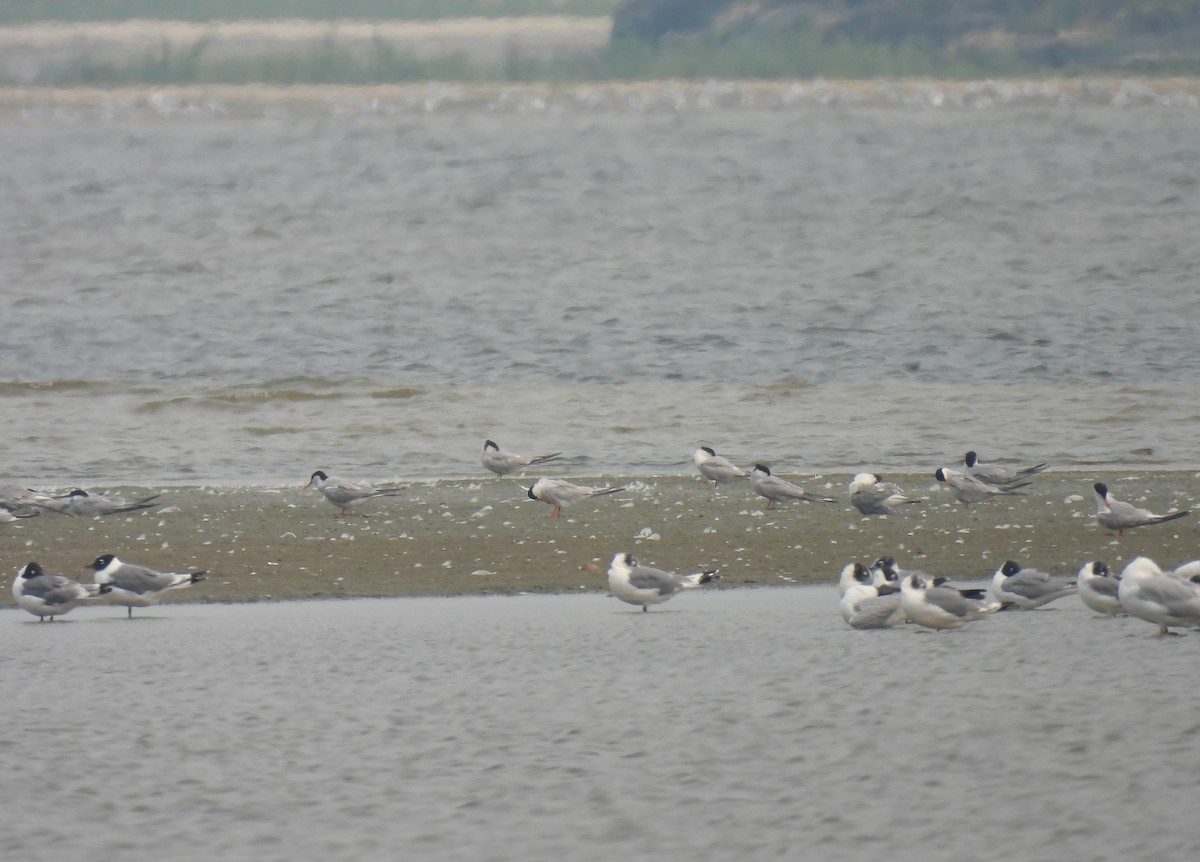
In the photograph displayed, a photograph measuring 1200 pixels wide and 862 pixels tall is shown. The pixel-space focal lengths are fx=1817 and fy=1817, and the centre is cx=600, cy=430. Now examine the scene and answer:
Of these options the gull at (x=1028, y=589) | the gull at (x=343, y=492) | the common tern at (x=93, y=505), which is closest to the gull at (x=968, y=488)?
the gull at (x=1028, y=589)

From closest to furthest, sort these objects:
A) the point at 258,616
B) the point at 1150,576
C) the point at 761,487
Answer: the point at 1150,576 < the point at 258,616 < the point at 761,487

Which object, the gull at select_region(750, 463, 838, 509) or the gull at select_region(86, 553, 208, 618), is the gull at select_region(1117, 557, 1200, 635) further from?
the gull at select_region(86, 553, 208, 618)

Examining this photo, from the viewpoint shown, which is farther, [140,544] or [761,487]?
[761,487]

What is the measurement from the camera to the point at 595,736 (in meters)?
8.93

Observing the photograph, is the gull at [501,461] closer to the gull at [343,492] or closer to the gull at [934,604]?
the gull at [343,492]

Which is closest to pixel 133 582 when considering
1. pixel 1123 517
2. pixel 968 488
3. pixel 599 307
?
pixel 968 488

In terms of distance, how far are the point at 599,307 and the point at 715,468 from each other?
18.1 m

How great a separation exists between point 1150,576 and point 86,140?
284 feet

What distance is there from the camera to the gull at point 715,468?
56.0 ft

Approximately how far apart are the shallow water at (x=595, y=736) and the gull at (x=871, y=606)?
0.11 m

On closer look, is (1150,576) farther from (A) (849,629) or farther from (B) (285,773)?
(B) (285,773)

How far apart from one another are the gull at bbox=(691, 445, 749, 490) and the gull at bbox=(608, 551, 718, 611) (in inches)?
179

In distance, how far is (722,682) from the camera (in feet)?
33.0

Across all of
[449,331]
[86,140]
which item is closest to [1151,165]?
[449,331]
